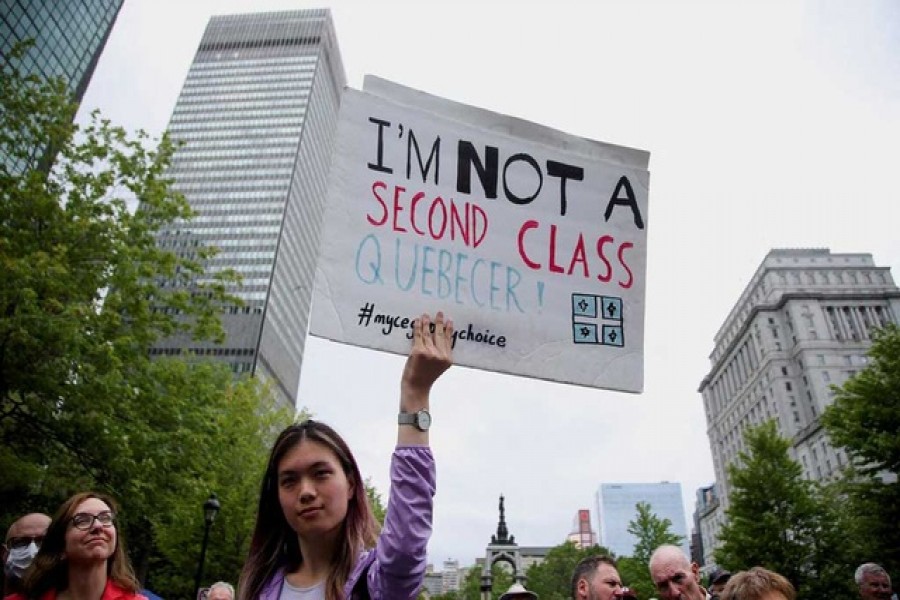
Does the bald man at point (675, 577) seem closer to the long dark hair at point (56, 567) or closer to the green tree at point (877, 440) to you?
the long dark hair at point (56, 567)

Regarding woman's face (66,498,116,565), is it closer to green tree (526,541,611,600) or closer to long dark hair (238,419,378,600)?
long dark hair (238,419,378,600)

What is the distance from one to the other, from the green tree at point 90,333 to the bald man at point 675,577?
945cm

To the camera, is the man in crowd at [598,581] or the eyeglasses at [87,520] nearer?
the eyeglasses at [87,520]

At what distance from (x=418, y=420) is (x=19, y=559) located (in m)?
3.76

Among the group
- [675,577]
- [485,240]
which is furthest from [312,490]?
[675,577]

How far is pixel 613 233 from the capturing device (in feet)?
8.74

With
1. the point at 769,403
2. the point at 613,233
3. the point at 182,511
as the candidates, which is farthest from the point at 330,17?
the point at 613,233

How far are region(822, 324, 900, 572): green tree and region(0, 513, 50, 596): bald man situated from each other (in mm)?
20286

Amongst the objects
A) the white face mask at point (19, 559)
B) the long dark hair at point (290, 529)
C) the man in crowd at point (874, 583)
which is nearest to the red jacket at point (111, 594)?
the white face mask at point (19, 559)

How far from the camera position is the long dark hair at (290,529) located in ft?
5.85

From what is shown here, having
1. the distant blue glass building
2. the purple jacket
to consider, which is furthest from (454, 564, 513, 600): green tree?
the purple jacket

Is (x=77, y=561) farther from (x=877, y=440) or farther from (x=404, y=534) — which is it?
(x=877, y=440)

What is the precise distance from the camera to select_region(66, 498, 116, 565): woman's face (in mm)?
2850

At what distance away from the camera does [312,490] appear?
5.71 feet
